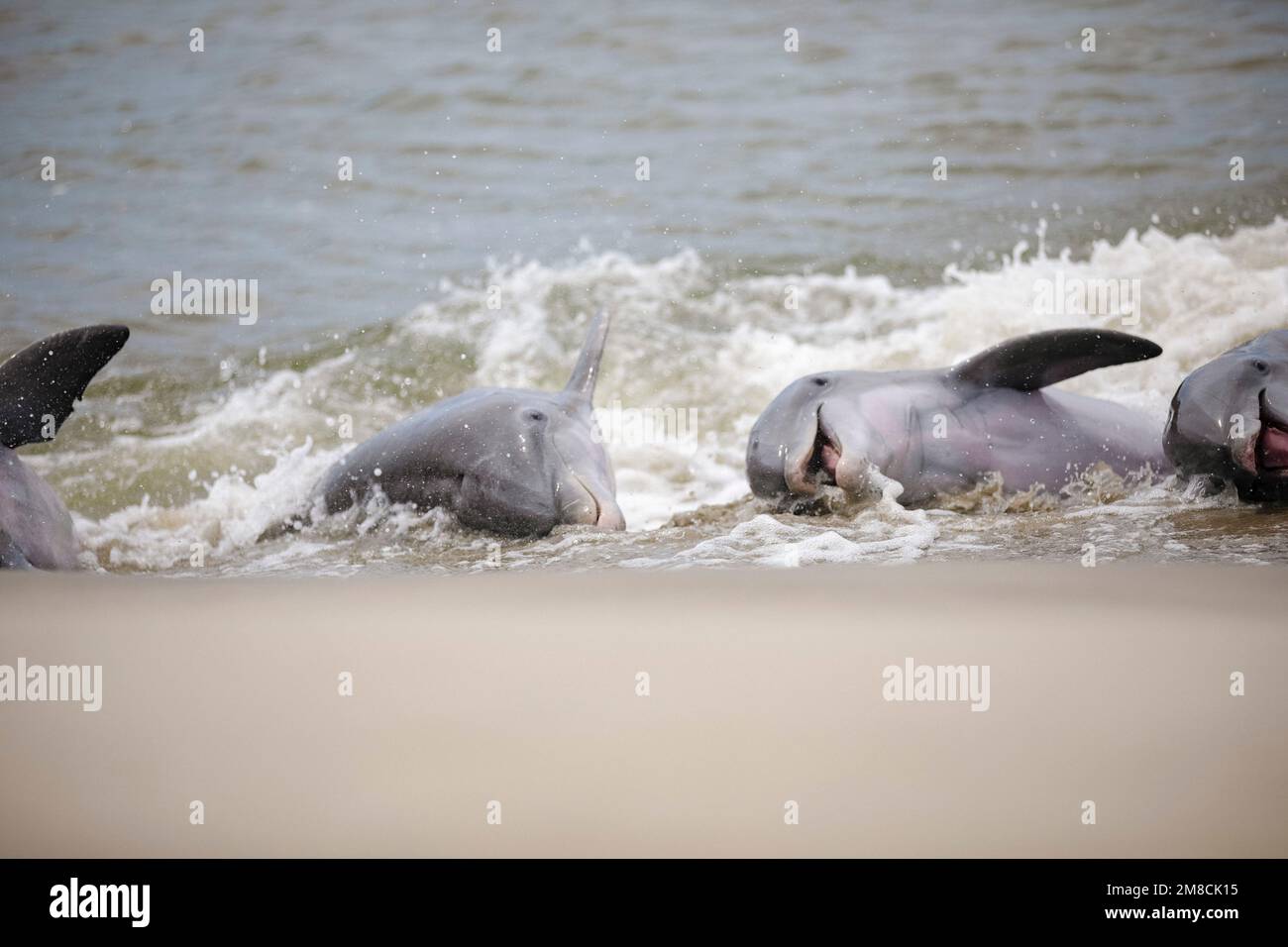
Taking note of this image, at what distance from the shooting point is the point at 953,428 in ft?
17.6

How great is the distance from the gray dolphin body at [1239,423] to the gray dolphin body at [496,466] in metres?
1.92

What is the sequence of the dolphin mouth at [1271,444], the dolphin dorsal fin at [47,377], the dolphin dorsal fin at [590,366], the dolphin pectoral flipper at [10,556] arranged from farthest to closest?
1. the dolphin dorsal fin at [590,366]
2. the dolphin dorsal fin at [47,377]
3. the dolphin mouth at [1271,444]
4. the dolphin pectoral flipper at [10,556]

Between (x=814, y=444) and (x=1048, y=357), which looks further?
(x=1048, y=357)

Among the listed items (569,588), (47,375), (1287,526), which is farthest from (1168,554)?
(47,375)

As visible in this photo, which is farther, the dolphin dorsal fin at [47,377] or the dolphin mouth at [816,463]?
the dolphin mouth at [816,463]

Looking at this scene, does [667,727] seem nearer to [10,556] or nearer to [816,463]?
[816,463]

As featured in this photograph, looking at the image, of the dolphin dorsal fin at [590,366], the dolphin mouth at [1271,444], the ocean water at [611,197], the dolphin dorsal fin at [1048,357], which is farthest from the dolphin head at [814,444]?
the ocean water at [611,197]

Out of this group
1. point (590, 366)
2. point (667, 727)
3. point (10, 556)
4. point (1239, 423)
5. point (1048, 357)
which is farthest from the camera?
point (590, 366)

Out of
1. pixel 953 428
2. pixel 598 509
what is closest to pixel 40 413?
pixel 598 509

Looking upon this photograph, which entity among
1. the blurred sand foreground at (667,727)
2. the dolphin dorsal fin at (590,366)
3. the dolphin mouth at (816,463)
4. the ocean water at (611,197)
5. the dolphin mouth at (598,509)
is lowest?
the blurred sand foreground at (667,727)

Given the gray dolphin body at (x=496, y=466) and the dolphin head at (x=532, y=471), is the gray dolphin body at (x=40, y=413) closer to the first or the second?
the gray dolphin body at (x=496, y=466)

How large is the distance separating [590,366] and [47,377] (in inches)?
80.2

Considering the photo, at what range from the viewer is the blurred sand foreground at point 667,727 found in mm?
2873

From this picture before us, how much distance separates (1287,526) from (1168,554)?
0.50m
